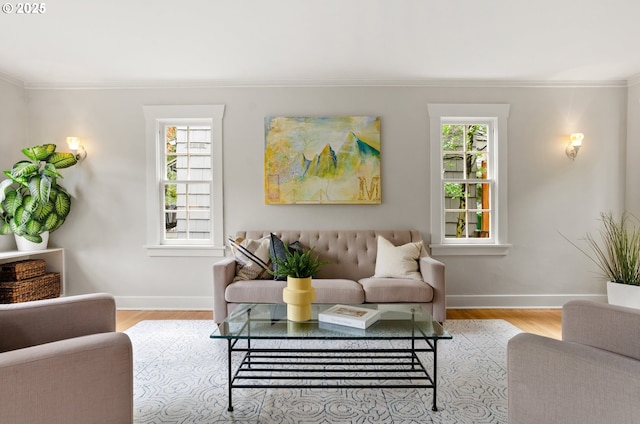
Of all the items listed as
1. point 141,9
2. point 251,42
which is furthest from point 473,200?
point 141,9

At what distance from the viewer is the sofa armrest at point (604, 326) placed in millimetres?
1590

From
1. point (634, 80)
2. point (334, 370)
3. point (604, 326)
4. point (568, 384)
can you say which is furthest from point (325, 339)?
point (634, 80)

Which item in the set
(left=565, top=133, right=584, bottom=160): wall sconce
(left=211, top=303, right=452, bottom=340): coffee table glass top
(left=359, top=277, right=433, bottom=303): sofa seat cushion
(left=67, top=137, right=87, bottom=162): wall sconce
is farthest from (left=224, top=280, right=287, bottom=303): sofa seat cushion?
(left=565, top=133, right=584, bottom=160): wall sconce

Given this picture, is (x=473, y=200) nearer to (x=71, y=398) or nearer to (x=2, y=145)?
(x=71, y=398)

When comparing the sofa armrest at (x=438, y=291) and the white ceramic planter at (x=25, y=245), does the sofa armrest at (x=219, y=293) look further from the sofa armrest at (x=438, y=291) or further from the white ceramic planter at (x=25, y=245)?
the white ceramic planter at (x=25, y=245)

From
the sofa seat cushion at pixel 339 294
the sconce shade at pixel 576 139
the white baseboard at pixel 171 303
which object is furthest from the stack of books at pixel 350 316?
the sconce shade at pixel 576 139

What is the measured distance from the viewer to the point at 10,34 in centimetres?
295

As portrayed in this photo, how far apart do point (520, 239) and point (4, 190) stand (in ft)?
18.1

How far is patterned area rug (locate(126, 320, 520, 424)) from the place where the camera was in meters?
1.97

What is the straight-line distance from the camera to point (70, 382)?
1348 millimetres

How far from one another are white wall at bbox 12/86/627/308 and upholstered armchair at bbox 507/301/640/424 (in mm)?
2629

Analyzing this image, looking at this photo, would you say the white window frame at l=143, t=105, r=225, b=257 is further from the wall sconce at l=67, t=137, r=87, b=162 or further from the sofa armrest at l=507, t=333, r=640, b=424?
the sofa armrest at l=507, t=333, r=640, b=424

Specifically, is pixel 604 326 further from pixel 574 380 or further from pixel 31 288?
pixel 31 288

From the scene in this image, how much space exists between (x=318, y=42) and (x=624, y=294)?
12.1ft
